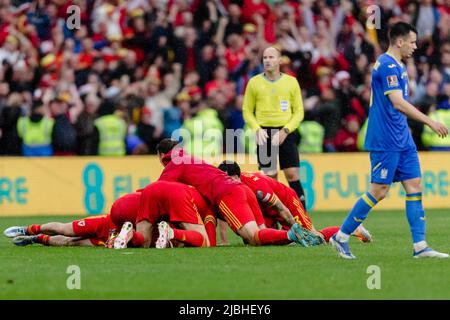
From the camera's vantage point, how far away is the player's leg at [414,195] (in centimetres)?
1222

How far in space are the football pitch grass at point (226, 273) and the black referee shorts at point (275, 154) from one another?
10.3ft

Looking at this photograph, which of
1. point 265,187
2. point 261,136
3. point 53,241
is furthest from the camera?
point 261,136

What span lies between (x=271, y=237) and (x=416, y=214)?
2.33 metres

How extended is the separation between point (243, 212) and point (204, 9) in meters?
13.0

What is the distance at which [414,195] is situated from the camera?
12.2 metres

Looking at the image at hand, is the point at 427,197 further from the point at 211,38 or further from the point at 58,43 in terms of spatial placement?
the point at 58,43

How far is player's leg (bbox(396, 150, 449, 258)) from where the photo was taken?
40.1 ft

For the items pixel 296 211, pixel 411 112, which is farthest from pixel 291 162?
pixel 411 112

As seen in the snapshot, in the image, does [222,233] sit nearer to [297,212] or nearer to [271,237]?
[297,212]

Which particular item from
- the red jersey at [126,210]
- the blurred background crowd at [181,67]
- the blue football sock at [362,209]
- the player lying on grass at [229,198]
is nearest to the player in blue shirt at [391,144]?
the blue football sock at [362,209]

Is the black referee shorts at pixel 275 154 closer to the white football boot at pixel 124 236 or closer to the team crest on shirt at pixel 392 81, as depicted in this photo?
the white football boot at pixel 124 236
